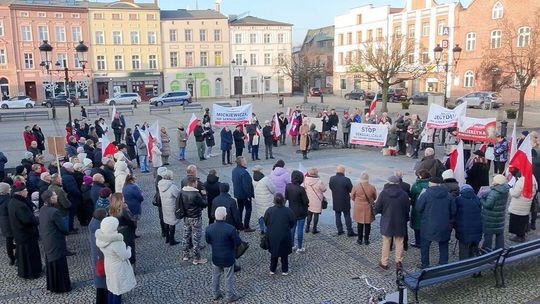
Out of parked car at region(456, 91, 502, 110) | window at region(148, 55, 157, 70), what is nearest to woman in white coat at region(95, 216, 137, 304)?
parked car at region(456, 91, 502, 110)

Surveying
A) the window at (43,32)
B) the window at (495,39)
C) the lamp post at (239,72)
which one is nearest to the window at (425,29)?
the window at (495,39)

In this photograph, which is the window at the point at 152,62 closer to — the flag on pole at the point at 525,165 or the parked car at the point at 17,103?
the parked car at the point at 17,103

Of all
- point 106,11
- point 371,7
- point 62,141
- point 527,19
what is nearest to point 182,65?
point 106,11

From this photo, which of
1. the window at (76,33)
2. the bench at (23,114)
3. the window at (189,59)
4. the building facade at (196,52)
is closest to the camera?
the bench at (23,114)

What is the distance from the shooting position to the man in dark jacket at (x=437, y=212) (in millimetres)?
7527

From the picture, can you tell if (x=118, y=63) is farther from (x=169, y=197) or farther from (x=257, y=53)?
(x=169, y=197)

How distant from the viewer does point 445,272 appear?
263 inches

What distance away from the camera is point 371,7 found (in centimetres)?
6053

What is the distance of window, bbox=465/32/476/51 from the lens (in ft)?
155

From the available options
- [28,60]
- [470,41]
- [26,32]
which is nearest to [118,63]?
[28,60]

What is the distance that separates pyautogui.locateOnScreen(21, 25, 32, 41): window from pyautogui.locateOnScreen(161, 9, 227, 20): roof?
53.0 ft

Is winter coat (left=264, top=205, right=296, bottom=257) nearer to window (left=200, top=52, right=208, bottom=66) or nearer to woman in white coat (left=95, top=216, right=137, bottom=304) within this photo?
woman in white coat (left=95, top=216, right=137, bottom=304)

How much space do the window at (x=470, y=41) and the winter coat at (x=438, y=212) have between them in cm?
4516

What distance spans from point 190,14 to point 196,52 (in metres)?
5.29
